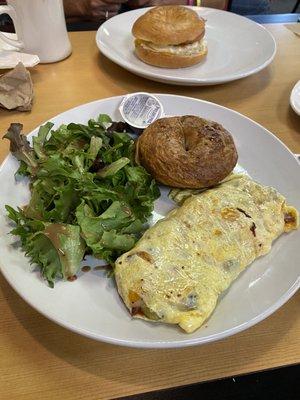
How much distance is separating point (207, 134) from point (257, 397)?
2.73 feet

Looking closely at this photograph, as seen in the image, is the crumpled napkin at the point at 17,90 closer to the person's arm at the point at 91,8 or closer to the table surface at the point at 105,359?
the table surface at the point at 105,359

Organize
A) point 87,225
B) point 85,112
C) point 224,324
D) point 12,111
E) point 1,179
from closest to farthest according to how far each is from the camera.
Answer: point 224,324 < point 87,225 < point 1,179 < point 85,112 < point 12,111

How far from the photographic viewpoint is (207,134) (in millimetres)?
1025

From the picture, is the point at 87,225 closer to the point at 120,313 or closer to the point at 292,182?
the point at 120,313

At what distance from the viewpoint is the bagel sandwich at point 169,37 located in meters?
1.45

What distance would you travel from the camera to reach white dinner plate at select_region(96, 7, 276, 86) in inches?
56.5

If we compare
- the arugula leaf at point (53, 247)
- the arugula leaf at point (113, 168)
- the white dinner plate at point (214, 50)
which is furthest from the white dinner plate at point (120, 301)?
the white dinner plate at point (214, 50)

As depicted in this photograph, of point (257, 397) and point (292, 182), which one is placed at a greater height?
point (292, 182)

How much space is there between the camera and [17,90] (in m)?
1.33

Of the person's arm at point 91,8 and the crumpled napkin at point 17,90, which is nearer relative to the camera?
the crumpled napkin at point 17,90

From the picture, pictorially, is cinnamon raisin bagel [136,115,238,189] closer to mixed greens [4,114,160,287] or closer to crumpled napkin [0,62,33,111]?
mixed greens [4,114,160,287]

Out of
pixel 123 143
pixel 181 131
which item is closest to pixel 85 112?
pixel 123 143

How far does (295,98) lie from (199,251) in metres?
0.81

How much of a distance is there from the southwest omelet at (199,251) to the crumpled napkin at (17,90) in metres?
0.69
